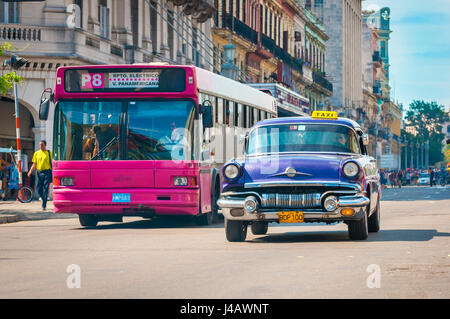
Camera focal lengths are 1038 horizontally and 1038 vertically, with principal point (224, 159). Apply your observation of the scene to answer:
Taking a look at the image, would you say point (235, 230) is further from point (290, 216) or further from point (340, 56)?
point (340, 56)

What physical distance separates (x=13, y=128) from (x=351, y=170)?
82.9 feet

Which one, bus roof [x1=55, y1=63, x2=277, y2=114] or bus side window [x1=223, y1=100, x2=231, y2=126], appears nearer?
bus roof [x1=55, y1=63, x2=277, y2=114]

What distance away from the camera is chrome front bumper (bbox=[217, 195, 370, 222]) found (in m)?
14.5

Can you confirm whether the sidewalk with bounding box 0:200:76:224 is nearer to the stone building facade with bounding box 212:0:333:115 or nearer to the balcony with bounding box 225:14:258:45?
the stone building facade with bounding box 212:0:333:115

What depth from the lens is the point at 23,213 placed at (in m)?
25.5

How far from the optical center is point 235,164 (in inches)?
592

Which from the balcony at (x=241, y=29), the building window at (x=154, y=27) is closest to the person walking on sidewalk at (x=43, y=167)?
the building window at (x=154, y=27)

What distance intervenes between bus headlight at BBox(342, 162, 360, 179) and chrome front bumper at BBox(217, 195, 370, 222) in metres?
0.30

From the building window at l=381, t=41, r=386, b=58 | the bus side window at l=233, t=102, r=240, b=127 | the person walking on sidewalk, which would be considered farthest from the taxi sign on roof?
the building window at l=381, t=41, r=386, b=58

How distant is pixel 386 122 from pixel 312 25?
72.2 meters

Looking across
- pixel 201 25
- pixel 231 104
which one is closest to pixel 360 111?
pixel 201 25

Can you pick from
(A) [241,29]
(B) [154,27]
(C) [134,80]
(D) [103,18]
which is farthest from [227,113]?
(A) [241,29]

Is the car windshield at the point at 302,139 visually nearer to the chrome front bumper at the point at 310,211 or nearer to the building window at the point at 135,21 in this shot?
the chrome front bumper at the point at 310,211
